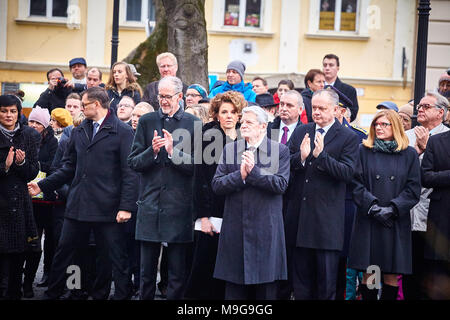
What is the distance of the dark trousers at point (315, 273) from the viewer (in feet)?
24.6

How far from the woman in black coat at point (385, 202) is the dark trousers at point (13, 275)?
344 centimetres

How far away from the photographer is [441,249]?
7812 mm

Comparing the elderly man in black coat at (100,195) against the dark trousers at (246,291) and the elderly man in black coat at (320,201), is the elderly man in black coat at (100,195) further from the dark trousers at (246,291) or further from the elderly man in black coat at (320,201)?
the elderly man in black coat at (320,201)

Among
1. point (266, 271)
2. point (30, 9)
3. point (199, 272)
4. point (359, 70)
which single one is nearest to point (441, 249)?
point (266, 271)

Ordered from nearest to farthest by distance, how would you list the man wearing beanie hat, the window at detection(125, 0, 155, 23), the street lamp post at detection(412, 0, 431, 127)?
the street lamp post at detection(412, 0, 431, 127), the man wearing beanie hat, the window at detection(125, 0, 155, 23)

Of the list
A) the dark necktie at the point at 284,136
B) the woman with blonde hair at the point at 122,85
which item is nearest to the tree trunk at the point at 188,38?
the woman with blonde hair at the point at 122,85

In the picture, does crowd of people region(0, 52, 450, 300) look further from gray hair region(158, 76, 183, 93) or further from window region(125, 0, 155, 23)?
window region(125, 0, 155, 23)

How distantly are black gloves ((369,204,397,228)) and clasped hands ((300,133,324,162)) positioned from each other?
2.50 ft

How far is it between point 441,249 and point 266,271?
193 cm

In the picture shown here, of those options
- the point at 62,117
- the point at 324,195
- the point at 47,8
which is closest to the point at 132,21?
the point at 47,8

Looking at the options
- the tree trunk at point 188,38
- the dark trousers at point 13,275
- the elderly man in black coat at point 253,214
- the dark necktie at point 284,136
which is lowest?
the dark trousers at point 13,275

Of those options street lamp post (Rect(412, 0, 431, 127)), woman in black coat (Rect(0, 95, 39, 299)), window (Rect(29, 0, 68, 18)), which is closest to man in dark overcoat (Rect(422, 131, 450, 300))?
street lamp post (Rect(412, 0, 431, 127))

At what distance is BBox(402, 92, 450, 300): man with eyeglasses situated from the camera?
812cm
